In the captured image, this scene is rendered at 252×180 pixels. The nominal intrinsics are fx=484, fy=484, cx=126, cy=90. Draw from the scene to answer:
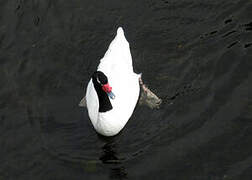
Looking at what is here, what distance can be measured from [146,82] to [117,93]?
121 centimetres

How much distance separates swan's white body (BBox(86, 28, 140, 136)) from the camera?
33.9 feet

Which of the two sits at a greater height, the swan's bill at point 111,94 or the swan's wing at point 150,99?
the swan's wing at point 150,99

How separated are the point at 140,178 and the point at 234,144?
81.1 inches

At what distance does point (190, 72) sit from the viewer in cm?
1140

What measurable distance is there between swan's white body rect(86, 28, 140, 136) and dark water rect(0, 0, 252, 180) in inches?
12.9

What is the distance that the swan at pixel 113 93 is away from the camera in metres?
10.0

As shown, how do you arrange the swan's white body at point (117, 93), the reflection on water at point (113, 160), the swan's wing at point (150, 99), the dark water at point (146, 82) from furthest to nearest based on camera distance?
the swan's wing at point (150, 99), the swan's white body at point (117, 93), the dark water at point (146, 82), the reflection on water at point (113, 160)

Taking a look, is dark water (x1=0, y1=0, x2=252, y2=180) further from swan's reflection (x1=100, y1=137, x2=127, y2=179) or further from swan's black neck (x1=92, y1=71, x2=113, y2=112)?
swan's black neck (x1=92, y1=71, x2=113, y2=112)

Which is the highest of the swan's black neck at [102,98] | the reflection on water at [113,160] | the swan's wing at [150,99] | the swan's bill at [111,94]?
the swan's wing at [150,99]

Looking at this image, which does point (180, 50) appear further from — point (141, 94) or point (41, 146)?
point (41, 146)

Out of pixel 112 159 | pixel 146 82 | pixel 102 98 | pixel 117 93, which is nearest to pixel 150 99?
pixel 146 82

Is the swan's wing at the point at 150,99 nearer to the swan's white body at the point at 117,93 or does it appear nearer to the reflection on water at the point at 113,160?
the swan's white body at the point at 117,93

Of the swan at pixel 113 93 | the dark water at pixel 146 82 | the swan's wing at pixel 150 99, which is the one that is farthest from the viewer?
the swan's wing at pixel 150 99

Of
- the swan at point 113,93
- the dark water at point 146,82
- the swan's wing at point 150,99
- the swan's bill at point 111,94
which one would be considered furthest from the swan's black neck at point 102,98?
the swan's wing at point 150,99
